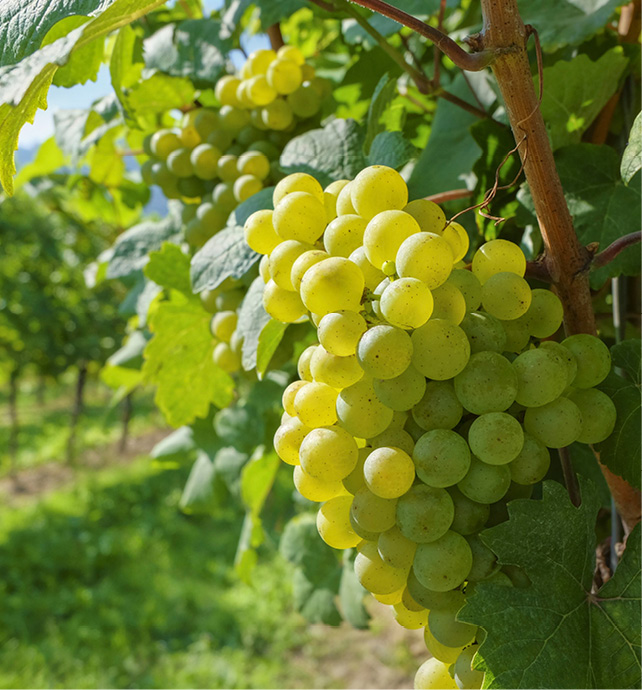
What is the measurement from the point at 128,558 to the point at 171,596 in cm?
72

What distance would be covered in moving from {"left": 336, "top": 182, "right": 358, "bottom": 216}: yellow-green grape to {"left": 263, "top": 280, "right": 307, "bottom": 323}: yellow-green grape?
0.28ft

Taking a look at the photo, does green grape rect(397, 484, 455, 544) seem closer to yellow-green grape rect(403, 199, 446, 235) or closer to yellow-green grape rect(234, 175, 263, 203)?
yellow-green grape rect(403, 199, 446, 235)

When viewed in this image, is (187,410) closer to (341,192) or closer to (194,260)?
(194,260)

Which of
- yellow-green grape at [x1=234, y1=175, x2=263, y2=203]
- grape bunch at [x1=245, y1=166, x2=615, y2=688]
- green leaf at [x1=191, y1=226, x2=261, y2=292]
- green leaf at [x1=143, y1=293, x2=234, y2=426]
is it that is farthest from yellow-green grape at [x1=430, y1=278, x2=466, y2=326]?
green leaf at [x1=143, y1=293, x2=234, y2=426]

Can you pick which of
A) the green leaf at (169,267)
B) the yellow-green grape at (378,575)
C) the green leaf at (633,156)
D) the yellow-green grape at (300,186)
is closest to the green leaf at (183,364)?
the green leaf at (169,267)

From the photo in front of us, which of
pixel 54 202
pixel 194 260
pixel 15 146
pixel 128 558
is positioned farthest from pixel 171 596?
pixel 15 146

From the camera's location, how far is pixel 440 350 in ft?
1.55

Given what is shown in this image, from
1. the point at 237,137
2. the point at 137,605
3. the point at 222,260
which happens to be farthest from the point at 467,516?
the point at 137,605

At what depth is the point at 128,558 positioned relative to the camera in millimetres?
4383

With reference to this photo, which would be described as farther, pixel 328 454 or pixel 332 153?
pixel 332 153

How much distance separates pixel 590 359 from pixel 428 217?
0.59 ft

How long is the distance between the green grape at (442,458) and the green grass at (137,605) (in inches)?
116

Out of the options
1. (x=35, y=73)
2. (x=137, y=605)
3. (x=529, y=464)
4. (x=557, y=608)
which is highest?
(x=35, y=73)

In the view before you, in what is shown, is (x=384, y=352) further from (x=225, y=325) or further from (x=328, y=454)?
(x=225, y=325)
